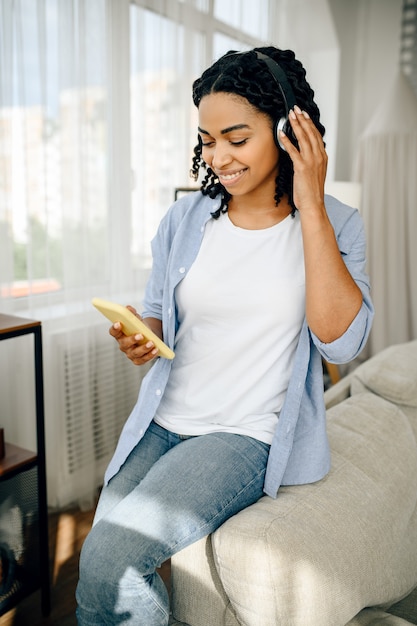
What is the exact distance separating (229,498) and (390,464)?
1.50ft

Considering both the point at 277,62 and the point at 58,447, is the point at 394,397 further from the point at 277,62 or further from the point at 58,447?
the point at 58,447

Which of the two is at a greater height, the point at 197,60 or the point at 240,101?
the point at 197,60

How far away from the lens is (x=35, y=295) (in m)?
1.82

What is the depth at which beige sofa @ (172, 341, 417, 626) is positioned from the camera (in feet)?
3.00

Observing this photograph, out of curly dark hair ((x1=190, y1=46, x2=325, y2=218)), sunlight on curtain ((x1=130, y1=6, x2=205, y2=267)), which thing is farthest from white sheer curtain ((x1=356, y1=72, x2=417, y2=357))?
curly dark hair ((x1=190, y1=46, x2=325, y2=218))

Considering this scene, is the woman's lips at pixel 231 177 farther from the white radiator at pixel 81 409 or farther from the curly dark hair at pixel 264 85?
the white radiator at pixel 81 409

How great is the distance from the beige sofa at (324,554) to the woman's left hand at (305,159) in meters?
0.56

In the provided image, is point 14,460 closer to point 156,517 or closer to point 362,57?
point 156,517

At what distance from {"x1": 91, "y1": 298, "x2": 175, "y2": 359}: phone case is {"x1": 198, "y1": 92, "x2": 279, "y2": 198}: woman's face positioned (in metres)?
0.33

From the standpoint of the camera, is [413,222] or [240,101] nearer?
[240,101]

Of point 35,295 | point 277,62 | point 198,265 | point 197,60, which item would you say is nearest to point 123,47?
point 197,60

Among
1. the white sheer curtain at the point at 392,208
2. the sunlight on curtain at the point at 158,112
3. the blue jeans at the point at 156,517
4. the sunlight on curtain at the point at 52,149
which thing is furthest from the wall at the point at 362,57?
the blue jeans at the point at 156,517

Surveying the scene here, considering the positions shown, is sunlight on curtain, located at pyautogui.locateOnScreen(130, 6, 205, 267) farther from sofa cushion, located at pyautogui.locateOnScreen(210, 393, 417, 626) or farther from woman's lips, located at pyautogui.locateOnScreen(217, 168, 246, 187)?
sofa cushion, located at pyautogui.locateOnScreen(210, 393, 417, 626)

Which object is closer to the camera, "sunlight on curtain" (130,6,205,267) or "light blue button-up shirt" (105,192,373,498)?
"light blue button-up shirt" (105,192,373,498)
